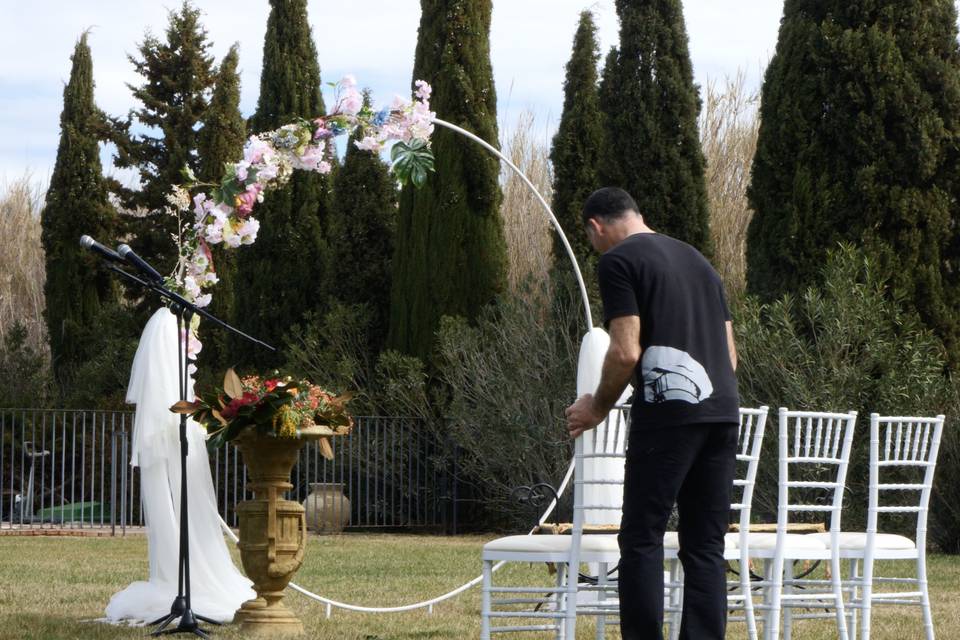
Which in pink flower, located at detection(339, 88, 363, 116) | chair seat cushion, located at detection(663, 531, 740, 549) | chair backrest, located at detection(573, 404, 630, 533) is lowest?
chair seat cushion, located at detection(663, 531, 740, 549)

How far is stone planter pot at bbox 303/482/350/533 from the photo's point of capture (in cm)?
1532

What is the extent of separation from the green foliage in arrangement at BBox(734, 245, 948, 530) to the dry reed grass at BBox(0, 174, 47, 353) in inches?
737

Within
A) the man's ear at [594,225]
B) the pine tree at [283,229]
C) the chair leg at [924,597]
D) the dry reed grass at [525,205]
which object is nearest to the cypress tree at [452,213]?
the pine tree at [283,229]

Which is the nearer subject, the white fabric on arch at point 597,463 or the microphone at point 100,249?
the microphone at point 100,249

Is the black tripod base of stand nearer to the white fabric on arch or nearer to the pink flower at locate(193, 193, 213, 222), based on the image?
the white fabric on arch

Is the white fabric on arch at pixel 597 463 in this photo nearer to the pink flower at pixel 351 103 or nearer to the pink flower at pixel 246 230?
the pink flower at pixel 351 103

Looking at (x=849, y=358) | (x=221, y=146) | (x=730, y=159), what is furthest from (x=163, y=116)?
(x=849, y=358)

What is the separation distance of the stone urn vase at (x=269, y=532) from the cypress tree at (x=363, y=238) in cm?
1067

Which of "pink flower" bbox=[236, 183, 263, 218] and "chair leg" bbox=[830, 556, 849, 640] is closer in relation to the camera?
"chair leg" bbox=[830, 556, 849, 640]

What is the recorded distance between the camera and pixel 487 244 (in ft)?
53.7

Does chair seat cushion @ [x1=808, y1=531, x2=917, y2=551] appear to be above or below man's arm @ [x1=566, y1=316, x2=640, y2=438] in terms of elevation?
below

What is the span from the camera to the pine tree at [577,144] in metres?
16.5

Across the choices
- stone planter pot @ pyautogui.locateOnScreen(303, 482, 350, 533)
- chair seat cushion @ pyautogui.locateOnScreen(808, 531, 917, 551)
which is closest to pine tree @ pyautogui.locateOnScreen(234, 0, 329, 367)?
stone planter pot @ pyautogui.locateOnScreen(303, 482, 350, 533)

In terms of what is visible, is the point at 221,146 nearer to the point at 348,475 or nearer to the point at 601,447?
the point at 348,475
